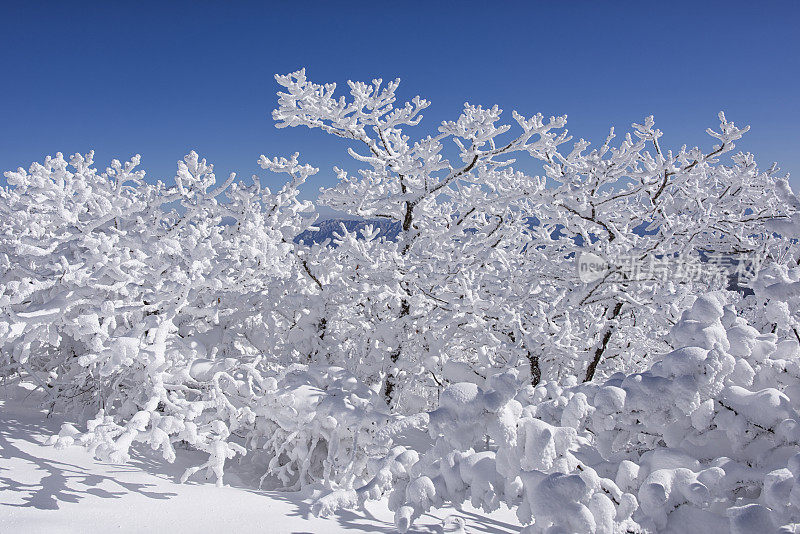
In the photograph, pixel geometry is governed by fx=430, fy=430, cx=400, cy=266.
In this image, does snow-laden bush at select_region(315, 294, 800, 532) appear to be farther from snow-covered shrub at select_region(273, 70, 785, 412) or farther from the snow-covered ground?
snow-covered shrub at select_region(273, 70, 785, 412)

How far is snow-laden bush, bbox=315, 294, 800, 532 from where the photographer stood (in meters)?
1.41

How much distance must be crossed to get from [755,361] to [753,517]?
1.00 metres

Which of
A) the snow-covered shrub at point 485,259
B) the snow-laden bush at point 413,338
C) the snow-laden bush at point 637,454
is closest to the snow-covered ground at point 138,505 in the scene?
the snow-laden bush at point 413,338

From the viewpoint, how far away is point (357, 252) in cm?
504

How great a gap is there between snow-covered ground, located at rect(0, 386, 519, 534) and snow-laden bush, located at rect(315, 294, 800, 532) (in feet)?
3.03

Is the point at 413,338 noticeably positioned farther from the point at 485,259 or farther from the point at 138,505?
the point at 138,505

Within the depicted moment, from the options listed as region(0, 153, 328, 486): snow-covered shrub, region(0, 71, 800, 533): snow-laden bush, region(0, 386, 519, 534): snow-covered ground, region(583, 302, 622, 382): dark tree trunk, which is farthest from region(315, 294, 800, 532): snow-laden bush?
region(583, 302, 622, 382): dark tree trunk

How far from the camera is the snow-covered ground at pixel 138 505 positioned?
8.16 feet

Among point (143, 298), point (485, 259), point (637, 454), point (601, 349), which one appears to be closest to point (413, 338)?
point (485, 259)

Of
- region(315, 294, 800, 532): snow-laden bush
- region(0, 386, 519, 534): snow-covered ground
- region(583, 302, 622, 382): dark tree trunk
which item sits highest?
region(583, 302, 622, 382): dark tree trunk

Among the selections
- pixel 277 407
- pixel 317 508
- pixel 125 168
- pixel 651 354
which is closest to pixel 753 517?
pixel 317 508

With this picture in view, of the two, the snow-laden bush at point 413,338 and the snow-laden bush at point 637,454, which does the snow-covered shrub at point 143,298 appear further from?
the snow-laden bush at point 637,454

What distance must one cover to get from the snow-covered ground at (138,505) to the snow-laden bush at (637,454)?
92 cm

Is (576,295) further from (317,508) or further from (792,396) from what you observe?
(317,508)
